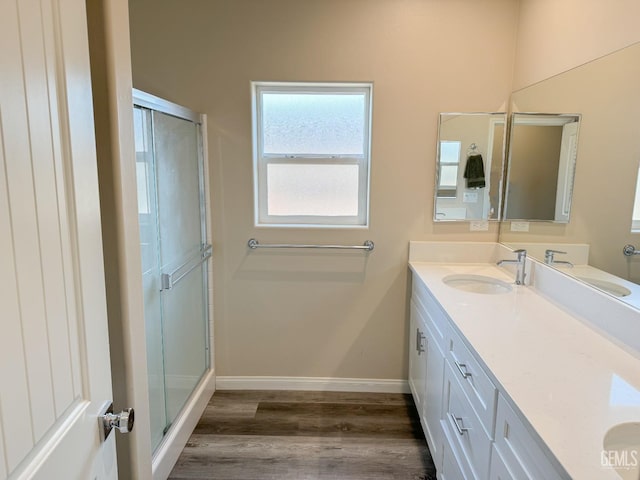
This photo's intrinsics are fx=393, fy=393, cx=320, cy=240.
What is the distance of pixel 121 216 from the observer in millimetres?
991

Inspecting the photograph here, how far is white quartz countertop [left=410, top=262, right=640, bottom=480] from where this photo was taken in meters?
0.89

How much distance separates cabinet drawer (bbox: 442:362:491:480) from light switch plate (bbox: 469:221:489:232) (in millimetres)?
1128

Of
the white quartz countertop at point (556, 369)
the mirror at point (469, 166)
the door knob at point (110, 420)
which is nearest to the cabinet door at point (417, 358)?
the white quartz countertop at point (556, 369)

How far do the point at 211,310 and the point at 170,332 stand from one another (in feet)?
1.99

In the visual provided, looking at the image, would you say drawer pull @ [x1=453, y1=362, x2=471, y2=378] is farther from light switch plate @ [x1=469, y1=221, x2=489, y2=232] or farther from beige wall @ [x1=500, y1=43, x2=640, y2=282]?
light switch plate @ [x1=469, y1=221, x2=489, y2=232]

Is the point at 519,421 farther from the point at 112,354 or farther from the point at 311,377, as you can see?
the point at 311,377

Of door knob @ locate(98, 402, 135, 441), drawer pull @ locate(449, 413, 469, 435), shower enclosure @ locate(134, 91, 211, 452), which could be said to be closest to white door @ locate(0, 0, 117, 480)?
door knob @ locate(98, 402, 135, 441)

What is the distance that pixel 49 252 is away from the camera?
0.66 metres

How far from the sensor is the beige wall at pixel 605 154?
144 cm

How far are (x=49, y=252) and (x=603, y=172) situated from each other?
6.20 feet

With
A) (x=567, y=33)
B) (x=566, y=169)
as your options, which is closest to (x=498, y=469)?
(x=566, y=169)

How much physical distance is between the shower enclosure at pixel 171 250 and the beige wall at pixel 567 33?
75.2 inches

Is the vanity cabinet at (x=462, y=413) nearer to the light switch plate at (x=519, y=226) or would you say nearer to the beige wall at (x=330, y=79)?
the beige wall at (x=330, y=79)

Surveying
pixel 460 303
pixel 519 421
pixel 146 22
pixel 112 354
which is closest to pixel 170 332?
pixel 112 354
